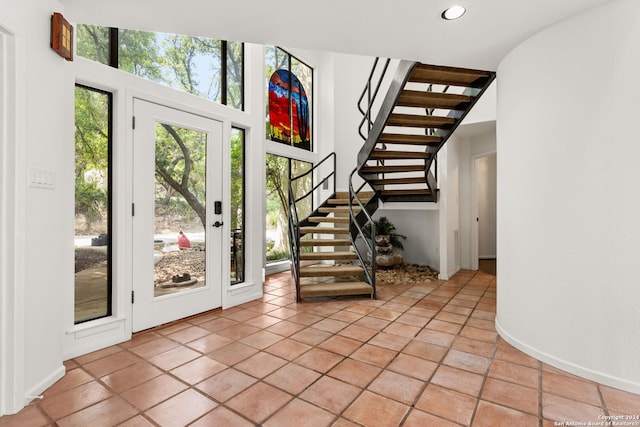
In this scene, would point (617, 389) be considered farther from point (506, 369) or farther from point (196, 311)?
point (196, 311)

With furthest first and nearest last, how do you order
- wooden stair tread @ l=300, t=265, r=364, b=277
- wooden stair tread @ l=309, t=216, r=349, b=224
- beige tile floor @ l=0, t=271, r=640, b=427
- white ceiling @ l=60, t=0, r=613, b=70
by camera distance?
wooden stair tread @ l=309, t=216, r=349, b=224, wooden stair tread @ l=300, t=265, r=364, b=277, white ceiling @ l=60, t=0, r=613, b=70, beige tile floor @ l=0, t=271, r=640, b=427

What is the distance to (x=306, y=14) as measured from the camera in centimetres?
204

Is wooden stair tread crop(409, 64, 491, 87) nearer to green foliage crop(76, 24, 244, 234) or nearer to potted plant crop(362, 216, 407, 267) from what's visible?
green foliage crop(76, 24, 244, 234)

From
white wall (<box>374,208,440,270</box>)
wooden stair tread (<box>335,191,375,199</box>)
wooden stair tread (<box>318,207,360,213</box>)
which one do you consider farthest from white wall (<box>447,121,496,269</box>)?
wooden stair tread (<box>318,207,360,213</box>)

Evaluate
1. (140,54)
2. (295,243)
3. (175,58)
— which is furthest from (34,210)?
(295,243)

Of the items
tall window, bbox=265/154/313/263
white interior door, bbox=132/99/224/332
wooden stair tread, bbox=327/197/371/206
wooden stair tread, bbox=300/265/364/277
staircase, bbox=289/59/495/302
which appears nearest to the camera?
white interior door, bbox=132/99/224/332

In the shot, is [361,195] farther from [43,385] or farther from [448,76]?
[43,385]

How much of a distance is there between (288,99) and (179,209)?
11.6 ft

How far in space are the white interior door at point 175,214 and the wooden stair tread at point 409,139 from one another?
1.90 meters

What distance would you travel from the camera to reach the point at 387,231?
562 centimetres

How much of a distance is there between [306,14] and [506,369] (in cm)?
269

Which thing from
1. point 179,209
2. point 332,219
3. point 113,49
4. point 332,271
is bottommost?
point 332,271

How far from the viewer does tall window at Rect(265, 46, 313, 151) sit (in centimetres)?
536

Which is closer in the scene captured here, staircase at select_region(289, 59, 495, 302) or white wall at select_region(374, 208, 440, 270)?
staircase at select_region(289, 59, 495, 302)
